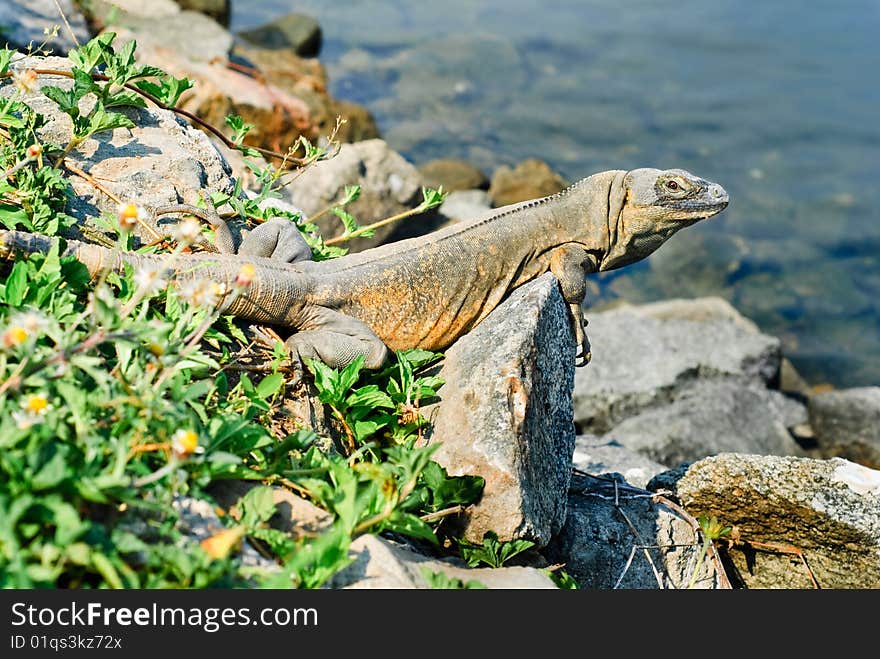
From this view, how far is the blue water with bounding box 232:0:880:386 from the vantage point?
49.1 ft

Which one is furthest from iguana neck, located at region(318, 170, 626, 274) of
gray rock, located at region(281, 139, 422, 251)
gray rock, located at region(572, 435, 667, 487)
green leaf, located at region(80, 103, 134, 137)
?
gray rock, located at region(281, 139, 422, 251)

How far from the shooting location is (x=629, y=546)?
16.8ft

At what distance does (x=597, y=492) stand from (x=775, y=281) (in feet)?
35.1

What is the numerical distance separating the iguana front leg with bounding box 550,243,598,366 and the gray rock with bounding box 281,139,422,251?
17.0ft

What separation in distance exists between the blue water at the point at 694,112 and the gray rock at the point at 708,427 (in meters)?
3.54

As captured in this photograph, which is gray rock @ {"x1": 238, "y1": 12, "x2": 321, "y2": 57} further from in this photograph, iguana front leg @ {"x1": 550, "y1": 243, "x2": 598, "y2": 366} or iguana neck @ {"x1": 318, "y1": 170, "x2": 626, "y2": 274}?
iguana front leg @ {"x1": 550, "y1": 243, "x2": 598, "y2": 366}

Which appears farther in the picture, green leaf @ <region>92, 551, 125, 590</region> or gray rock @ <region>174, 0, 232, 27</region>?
gray rock @ <region>174, 0, 232, 27</region>

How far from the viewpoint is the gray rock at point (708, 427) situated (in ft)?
30.7

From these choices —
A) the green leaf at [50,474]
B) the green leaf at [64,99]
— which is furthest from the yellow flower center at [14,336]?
the green leaf at [64,99]

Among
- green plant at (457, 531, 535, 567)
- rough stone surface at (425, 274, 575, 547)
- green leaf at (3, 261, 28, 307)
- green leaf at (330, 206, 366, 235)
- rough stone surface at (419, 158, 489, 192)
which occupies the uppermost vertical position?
green leaf at (3, 261, 28, 307)

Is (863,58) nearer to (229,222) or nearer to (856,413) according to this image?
(856,413)

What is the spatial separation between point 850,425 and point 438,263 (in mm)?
6995

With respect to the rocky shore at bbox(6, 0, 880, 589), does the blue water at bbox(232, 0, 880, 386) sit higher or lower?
lower

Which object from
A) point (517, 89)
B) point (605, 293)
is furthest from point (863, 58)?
point (605, 293)
